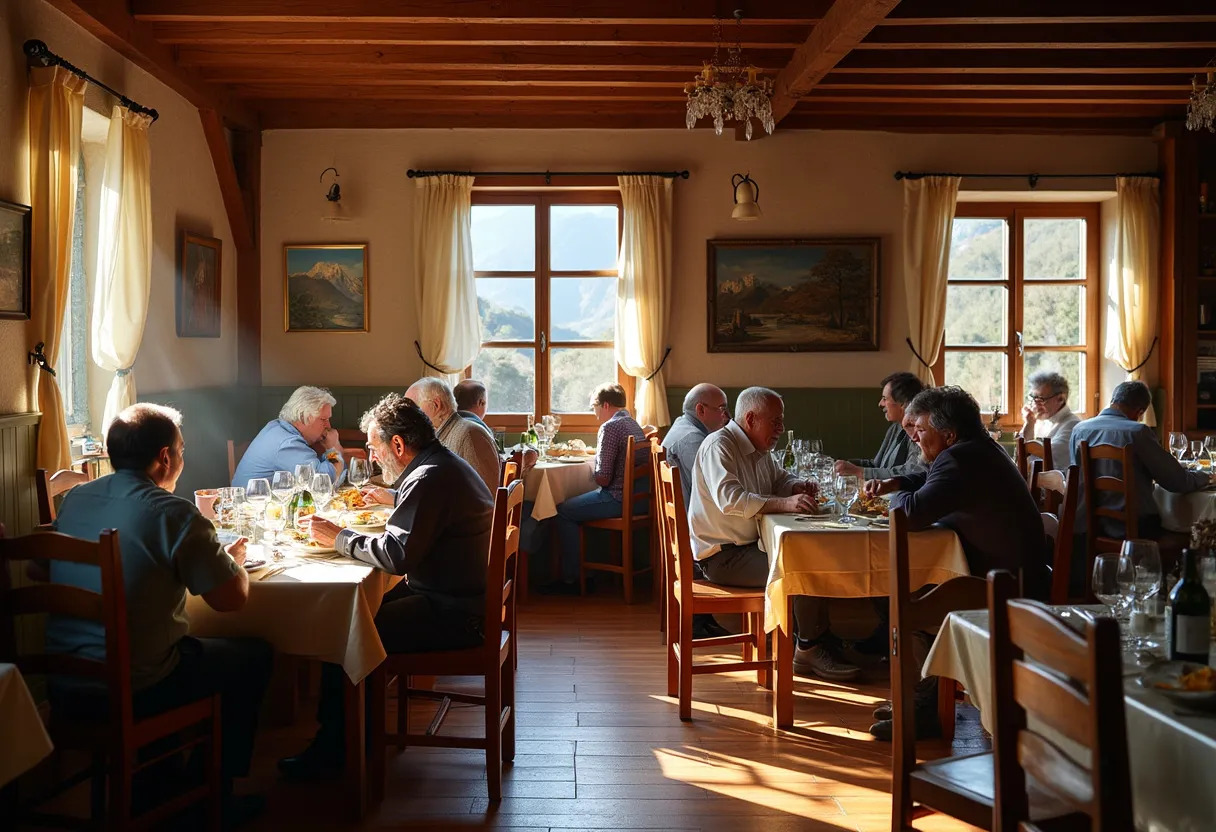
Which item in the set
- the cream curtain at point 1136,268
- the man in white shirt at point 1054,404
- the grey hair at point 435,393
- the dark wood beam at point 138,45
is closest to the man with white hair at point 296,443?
the grey hair at point 435,393

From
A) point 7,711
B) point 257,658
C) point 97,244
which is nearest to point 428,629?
point 257,658

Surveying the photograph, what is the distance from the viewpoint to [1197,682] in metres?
2.09

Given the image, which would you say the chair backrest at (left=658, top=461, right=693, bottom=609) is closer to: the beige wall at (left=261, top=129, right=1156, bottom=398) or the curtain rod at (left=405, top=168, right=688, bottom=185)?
the beige wall at (left=261, top=129, right=1156, bottom=398)

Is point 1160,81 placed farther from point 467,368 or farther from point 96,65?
point 96,65

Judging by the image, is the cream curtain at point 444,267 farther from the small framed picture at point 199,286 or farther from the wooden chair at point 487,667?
the wooden chair at point 487,667

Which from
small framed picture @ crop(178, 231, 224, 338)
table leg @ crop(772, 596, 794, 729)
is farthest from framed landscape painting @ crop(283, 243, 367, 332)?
table leg @ crop(772, 596, 794, 729)

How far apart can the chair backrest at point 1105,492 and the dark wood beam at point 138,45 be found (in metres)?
5.32

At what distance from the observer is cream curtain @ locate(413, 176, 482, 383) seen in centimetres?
793

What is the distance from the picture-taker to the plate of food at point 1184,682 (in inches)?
79.9

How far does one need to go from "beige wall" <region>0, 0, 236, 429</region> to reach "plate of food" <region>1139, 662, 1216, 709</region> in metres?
4.47

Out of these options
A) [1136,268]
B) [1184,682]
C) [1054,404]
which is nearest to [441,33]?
[1054,404]

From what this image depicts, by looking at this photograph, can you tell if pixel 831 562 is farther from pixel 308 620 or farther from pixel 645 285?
pixel 645 285

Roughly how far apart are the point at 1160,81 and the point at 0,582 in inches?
285

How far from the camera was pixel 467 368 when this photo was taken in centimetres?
825
